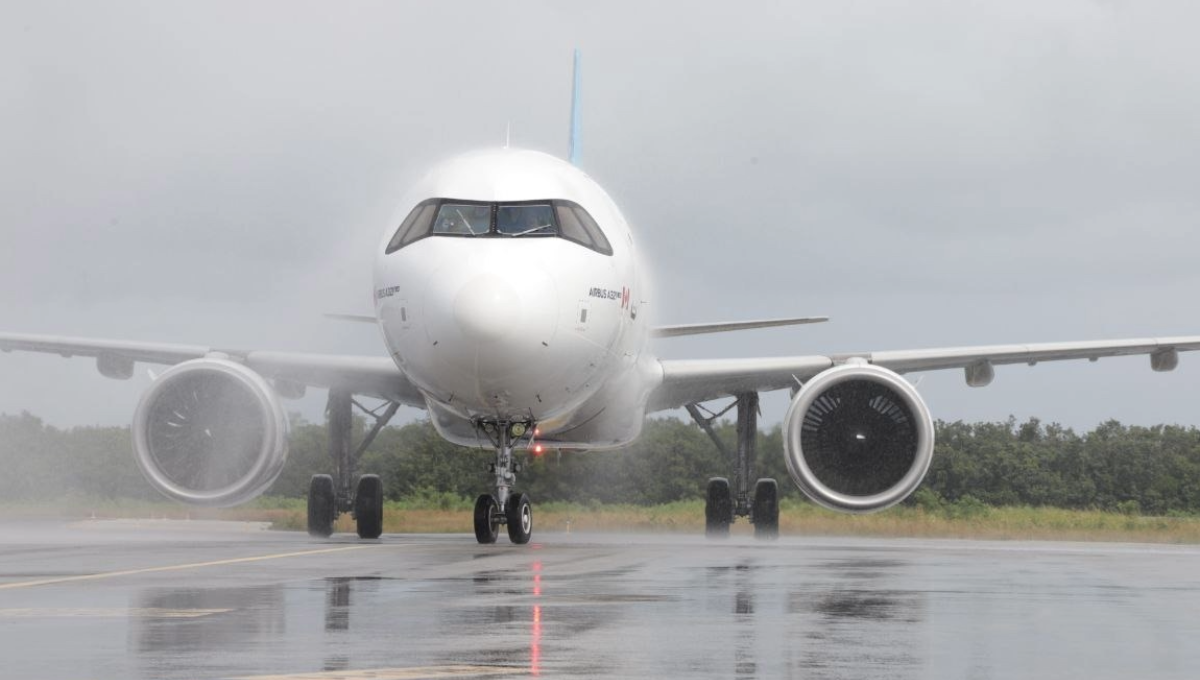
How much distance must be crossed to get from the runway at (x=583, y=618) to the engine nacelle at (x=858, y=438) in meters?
4.72

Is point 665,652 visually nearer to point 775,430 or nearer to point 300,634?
point 300,634

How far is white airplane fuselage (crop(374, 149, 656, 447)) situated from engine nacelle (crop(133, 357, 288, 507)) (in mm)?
2729

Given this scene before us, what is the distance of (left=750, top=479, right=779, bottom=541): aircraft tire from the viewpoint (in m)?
24.1

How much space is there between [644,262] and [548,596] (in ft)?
32.7

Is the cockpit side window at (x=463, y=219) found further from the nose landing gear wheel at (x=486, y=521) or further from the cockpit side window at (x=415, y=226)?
the nose landing gear wheel at (x=486, y=521)

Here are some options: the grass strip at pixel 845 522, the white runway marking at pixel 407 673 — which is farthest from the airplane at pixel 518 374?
the white runway marking at pixel 407 673

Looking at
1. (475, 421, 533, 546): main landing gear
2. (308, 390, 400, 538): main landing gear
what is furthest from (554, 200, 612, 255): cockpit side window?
(308, 390, 400, 538): main landing gear

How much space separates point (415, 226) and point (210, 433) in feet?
15.9

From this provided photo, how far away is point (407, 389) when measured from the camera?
22.0 m

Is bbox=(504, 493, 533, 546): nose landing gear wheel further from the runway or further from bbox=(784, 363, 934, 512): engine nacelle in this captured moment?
bbox=(784, 363, 934, 512): engine nacelle

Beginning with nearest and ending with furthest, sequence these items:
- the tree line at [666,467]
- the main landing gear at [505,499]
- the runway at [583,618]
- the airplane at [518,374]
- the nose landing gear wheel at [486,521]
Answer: the runway at [583,618] → the airplane at [518,374] → the main landing gear at [505,499] → the nose landing gear wheel at [486,521] → the tree line at [666,467]

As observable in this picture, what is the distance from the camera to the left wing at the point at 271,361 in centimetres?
2161

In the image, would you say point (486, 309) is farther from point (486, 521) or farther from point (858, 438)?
point (858, 438)

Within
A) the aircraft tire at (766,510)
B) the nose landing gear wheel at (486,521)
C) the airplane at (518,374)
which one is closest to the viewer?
the airplane at (518,374)
